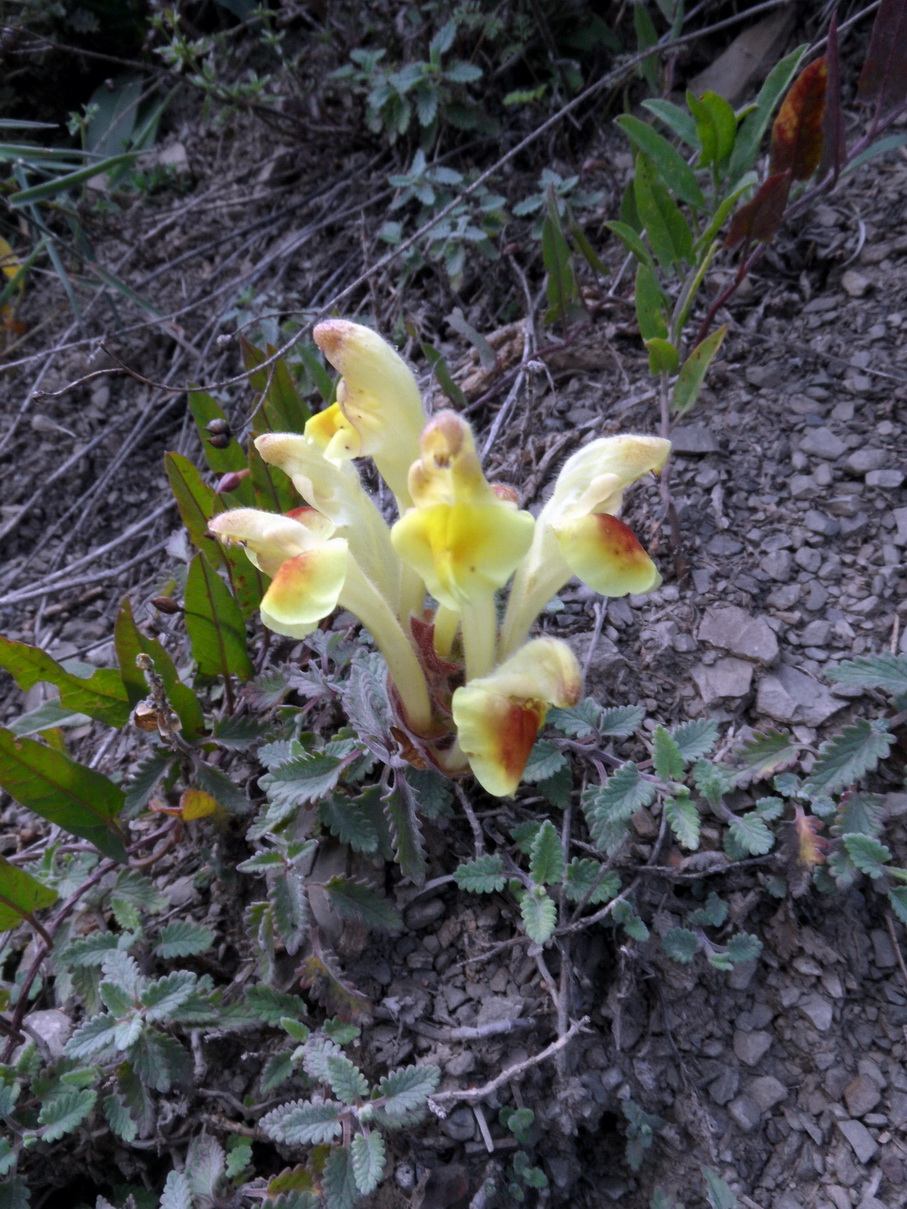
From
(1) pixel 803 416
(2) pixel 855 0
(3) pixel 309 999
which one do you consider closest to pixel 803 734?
(1) pixel 803 416

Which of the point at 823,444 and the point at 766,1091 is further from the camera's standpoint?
the point at 823,444

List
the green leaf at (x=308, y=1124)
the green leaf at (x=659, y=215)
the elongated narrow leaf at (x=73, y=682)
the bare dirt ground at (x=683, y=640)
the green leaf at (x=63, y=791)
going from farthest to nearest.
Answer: the green leaf at (x=659, y=215) → the elongated narrow leaf at (x=73, y=682) → the green leaf at (x=63, y=791) → the bare dirt ground at (x=683, y=640) → the green leaf at (x=308, y=1124)

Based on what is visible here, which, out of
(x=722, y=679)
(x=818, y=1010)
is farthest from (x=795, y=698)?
(x=818, y=1010)

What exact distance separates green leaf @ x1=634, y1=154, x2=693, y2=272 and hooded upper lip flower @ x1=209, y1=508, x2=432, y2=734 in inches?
42.8

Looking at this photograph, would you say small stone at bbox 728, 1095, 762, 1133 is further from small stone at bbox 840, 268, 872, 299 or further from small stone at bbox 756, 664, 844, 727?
small stone at bbox 840, 268, 872, 299

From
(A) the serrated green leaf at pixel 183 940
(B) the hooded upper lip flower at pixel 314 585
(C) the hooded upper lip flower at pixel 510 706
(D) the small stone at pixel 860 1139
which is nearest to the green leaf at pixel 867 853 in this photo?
(D) the small stone at pixel 860 1139

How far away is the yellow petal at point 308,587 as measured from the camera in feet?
3.47

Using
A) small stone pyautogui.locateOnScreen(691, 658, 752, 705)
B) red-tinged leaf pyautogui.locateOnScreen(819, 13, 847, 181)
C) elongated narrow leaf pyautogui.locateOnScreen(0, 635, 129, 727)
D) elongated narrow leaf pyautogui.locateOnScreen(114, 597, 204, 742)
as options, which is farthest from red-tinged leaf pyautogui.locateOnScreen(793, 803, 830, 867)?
red-tinged leaf pyautogui.locateOnScreen(819, 13, 847, 181)

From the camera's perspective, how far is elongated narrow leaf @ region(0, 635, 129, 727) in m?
1.50

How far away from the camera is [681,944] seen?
1.31 meters

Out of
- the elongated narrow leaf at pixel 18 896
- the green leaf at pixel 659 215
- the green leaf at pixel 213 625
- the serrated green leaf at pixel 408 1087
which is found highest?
the green leaf at pixel 659 215

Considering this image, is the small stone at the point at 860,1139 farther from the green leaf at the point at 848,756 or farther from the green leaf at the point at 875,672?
the green leaf at the point at 875,672

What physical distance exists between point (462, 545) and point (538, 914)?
1.95ft

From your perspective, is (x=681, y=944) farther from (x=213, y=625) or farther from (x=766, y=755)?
(x=213, y=625)
